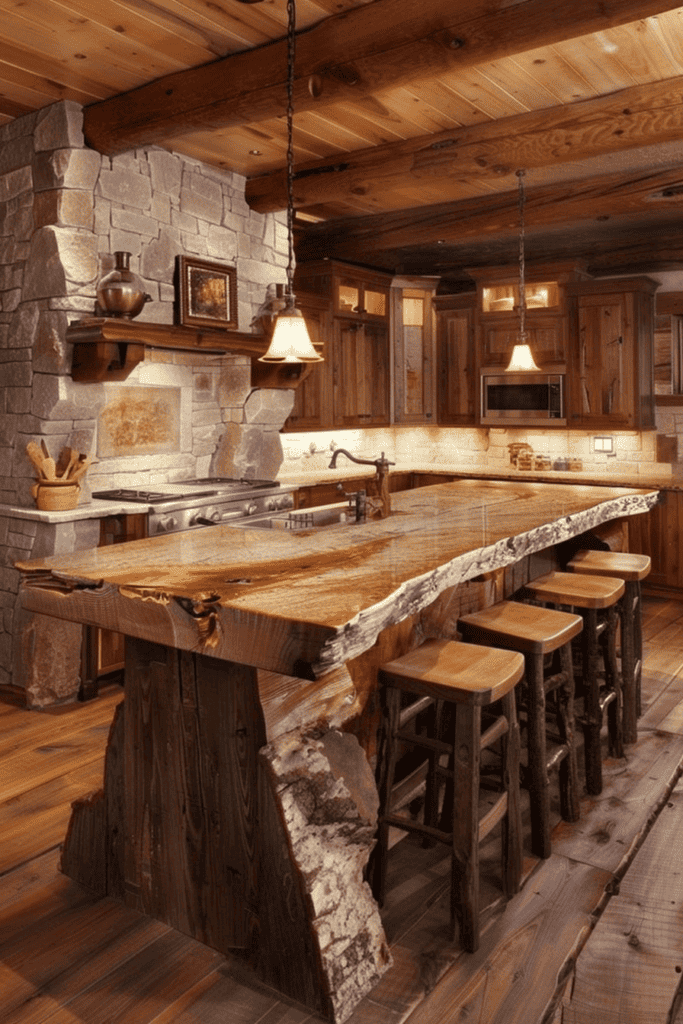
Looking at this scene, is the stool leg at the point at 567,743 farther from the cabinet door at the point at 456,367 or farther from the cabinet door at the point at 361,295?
the cabinet door at the point at 456,367

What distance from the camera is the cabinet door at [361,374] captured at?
277 inches

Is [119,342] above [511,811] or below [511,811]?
above

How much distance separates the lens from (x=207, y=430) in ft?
18.0

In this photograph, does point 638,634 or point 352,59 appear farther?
point 638,634

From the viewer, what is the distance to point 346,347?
7.11 meters

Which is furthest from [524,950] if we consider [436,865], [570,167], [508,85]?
[570,167]

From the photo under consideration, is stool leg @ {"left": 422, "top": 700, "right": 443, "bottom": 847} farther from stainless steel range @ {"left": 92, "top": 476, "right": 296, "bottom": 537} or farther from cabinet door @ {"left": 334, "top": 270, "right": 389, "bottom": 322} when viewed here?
cabinet door @ {"left": 334, "top": 270, "right": 389, "bottom": 322}

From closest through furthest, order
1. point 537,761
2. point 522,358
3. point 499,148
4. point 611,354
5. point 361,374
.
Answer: point 537,761, point 499,148, point 522,358, point 611,354, point 361,374

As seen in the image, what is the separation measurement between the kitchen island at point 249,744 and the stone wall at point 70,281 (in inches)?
77.8

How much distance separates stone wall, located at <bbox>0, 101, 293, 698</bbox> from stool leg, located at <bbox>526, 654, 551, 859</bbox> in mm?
2522

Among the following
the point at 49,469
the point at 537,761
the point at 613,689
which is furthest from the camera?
the point at 49,469

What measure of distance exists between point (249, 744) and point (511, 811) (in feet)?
2.87

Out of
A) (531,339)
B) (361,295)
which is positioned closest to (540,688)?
(531,339)

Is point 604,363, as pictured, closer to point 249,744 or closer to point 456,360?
point 456,360
